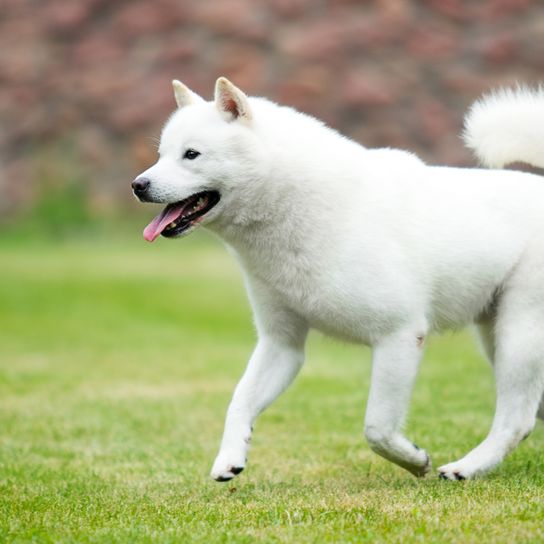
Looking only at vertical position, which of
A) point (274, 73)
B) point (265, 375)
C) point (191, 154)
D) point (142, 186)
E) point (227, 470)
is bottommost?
point (274, 73)

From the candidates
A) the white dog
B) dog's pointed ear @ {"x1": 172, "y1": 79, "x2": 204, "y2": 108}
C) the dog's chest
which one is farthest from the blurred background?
the dog's chest

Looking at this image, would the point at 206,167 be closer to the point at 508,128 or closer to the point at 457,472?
the point at 508,128

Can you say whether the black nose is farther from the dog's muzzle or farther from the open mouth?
the open mouth

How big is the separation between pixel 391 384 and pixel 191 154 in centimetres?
126

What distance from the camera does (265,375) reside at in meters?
4.74

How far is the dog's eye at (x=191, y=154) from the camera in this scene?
451 cm

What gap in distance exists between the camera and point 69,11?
2303 centimetres

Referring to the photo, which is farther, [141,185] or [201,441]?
[201,441]

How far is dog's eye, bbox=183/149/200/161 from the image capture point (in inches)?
178

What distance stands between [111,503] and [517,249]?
202 cm

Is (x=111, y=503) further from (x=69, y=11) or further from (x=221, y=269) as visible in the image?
(x=69, y=11)

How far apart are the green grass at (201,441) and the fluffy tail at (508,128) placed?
4.02 feet

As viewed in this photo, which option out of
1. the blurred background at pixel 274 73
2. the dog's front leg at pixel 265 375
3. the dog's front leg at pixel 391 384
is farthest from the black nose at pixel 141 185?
the blurred background at pixel 274 73

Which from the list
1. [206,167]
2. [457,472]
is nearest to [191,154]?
[206,167]
